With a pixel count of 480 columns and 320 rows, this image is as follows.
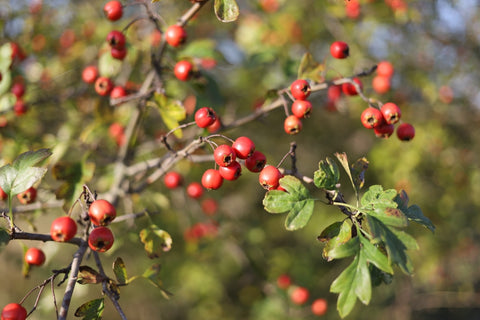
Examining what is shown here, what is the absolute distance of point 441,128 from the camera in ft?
16.3

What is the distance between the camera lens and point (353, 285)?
55.7 inches

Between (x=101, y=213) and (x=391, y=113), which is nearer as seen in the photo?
(x=101, y=213)

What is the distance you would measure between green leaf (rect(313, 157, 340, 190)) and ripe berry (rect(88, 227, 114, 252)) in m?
0.90

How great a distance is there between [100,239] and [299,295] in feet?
7.28

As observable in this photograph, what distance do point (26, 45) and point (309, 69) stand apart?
283 centimetres

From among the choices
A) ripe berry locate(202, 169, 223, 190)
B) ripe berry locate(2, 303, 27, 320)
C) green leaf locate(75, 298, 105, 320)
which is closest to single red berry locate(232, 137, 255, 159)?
ripe berry locate(202, 169, 223, 190)

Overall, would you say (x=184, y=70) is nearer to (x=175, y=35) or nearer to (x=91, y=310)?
(x=175, y=35)

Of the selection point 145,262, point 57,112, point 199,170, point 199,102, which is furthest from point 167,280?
point 199,102

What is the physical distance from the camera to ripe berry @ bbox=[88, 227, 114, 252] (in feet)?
4.95

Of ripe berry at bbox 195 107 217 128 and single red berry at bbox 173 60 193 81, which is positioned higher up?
ripe berry at bbox 195 107 217 128

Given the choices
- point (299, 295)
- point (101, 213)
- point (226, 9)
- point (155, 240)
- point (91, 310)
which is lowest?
point (299, 295)

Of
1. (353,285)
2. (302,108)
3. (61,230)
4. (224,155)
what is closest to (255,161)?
(224,155)

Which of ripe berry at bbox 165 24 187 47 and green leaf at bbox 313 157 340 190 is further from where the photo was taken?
ripe berry at bbox 165 24 187 47

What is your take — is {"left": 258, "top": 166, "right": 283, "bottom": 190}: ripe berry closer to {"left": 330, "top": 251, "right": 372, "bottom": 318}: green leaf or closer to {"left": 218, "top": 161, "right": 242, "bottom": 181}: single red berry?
{"left": 218, "top": 161, "right": 242, "bottom": 181}: single red berry
